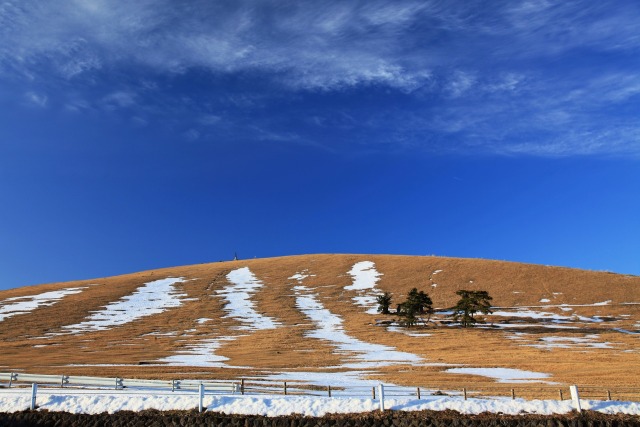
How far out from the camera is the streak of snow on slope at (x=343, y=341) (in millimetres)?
43438

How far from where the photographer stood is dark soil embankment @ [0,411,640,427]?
1900 centimetres

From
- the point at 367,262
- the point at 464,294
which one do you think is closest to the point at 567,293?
the point at 464,294

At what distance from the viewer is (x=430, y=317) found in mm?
79312

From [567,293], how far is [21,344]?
90351 millimetres

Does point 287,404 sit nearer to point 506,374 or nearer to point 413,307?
point 506,374

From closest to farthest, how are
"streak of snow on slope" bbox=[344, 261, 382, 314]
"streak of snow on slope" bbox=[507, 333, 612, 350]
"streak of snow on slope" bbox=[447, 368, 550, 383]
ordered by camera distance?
"streak of snow on slope" bbox=[447, 368, 550, 383]
"streak of snow on slope" bbox=[507, 333, 612, 350]
"streak of snow on slope" bbox=[344, 261, 382, 314]

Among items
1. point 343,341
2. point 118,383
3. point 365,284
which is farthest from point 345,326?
point 118,383

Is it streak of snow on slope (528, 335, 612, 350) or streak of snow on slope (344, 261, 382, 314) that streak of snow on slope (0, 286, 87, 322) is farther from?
streak of snow on slope (528, 335, 612, 350)

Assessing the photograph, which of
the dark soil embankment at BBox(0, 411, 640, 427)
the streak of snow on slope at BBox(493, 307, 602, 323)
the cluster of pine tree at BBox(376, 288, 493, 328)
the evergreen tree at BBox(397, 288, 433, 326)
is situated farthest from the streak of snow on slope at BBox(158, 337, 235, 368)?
the streak of snow on slope at BBox(493, 307, 602, 323)

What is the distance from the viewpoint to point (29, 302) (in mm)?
91062

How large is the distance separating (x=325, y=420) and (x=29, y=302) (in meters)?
92.0

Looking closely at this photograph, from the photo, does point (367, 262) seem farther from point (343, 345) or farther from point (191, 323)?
point (343, 345)

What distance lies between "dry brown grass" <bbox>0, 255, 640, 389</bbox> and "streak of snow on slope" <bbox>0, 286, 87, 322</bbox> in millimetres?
2971

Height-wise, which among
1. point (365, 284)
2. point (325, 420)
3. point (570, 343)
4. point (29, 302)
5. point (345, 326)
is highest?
point (365, 284)
